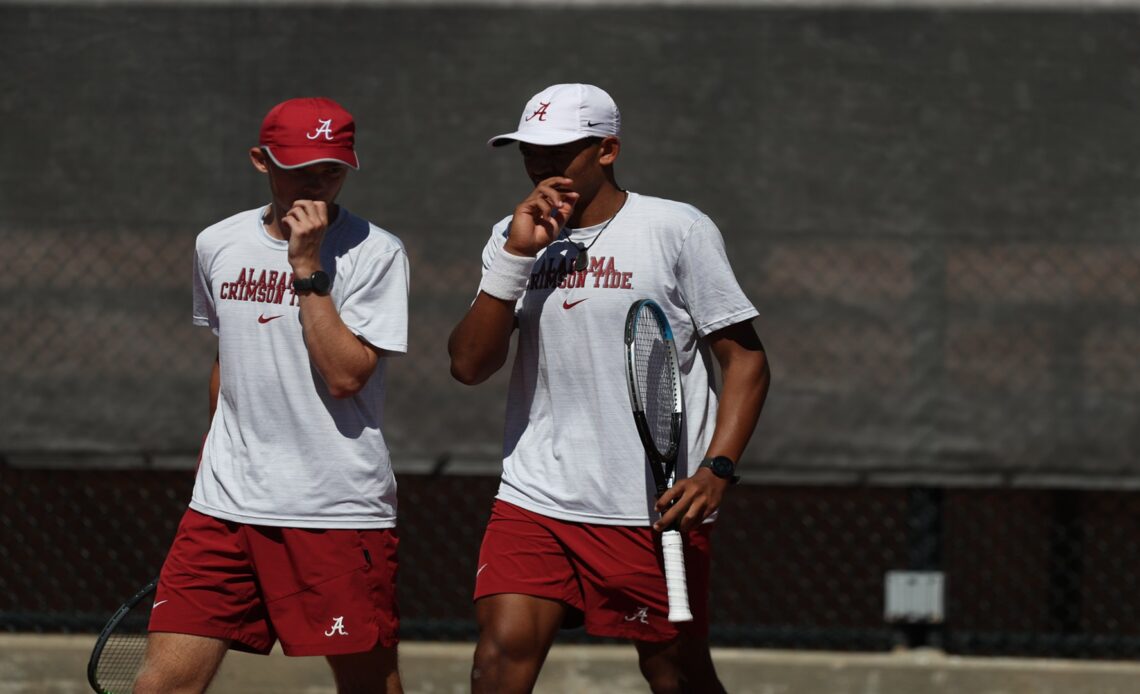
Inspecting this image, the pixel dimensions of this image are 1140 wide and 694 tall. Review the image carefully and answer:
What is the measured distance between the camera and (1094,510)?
24.3 feet

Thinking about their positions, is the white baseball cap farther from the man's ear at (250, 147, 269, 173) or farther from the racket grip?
the racket grip

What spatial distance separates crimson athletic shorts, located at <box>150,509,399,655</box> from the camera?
3.52 meters

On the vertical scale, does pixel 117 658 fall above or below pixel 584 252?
below

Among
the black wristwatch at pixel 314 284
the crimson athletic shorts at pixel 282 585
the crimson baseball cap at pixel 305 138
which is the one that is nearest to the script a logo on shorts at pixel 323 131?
the crimson baseball cap at pixel 305 138

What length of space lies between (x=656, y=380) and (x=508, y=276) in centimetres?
40

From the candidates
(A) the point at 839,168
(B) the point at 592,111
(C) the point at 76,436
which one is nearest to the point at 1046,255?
(A) the point at 839,168

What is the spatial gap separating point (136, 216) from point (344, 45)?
867mm

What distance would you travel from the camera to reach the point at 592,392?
139 inches

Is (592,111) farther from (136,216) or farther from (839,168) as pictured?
(136,216)

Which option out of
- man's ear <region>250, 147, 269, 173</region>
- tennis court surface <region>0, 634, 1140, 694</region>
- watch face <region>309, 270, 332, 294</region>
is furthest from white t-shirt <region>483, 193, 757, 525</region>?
tennis court surface <region>0, 634, 1140, 694</region>

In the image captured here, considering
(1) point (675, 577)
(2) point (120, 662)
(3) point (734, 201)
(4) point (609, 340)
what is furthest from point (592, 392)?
(3) point (734, 201)

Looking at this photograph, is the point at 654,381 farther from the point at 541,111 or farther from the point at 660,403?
the point at 541,111

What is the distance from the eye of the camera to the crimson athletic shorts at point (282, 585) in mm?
3523

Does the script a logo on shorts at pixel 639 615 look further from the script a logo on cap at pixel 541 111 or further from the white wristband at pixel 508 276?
the script a logo on cap at pixel 541 111
